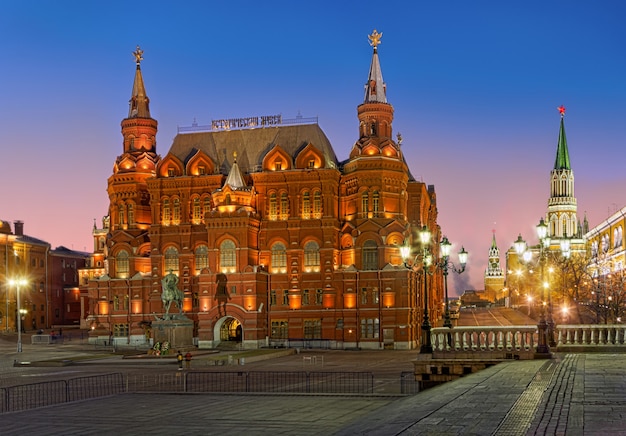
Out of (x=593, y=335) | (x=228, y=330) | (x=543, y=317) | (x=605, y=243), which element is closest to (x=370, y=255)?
(x=228, y=330)

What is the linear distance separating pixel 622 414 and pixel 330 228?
65054 millimetres

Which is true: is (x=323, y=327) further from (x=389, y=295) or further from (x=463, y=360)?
(x=463, y=360)

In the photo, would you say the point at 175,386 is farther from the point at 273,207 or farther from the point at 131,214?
the point at 131,214

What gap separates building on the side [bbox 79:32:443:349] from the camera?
80688 millimetres

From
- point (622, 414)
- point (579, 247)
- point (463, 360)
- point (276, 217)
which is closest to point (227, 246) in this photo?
point (276, 217)

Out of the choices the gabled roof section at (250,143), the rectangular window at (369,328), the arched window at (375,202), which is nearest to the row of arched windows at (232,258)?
the arched window at (375,202)

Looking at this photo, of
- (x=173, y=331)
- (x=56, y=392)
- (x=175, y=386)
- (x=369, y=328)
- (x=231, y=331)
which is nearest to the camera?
(x=56, y=392)

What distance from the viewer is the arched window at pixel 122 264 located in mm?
90438

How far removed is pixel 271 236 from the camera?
276 feet

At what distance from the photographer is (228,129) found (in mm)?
91812

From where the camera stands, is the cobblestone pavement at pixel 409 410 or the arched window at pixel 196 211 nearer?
the cobblestone pavement at pixel 409 410

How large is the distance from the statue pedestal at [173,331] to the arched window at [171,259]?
549 inches

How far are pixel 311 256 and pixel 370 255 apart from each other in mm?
6368

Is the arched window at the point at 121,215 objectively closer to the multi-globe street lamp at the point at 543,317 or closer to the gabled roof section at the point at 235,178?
the gabled roof section at the point at 235,178
